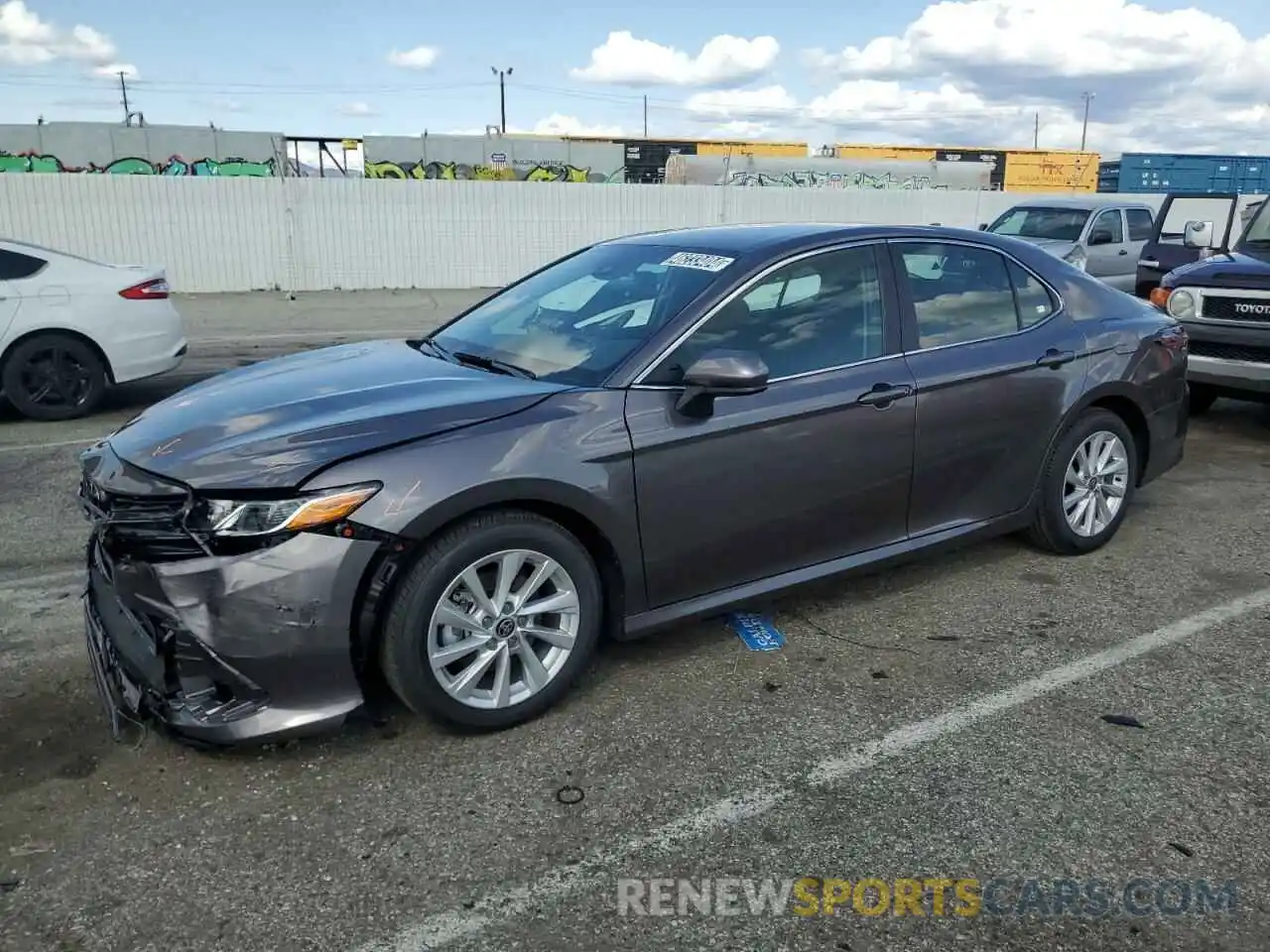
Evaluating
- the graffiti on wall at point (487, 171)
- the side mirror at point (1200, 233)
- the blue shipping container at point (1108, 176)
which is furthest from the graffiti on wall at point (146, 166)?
the blue shipping container at point (1108, 176)

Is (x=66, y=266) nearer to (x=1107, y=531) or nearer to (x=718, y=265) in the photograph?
(x=718, y=265)

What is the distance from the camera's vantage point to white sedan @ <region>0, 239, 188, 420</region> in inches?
325

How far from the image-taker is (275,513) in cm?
301

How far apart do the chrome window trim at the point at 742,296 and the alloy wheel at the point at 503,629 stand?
2.42ft

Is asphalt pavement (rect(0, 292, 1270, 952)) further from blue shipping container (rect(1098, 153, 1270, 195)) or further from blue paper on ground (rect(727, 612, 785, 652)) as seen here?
blue shipping container (rect(1098, 153, 1270, 195))

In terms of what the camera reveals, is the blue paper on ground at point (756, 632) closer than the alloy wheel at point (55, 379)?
Yes

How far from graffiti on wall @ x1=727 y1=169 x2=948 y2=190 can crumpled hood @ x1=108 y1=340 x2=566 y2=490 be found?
109 feet

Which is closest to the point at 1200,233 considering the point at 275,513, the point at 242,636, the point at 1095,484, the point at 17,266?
the point at 1095,484

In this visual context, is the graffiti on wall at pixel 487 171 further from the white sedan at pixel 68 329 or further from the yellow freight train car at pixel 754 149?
the white sedan at pixel 68 329

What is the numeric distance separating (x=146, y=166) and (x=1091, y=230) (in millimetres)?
27024

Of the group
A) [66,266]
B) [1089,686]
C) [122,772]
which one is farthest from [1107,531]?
[66,266]

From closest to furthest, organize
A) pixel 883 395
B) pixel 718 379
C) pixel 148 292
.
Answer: pixel 718 379, pixel 883 395, pixel 148 292

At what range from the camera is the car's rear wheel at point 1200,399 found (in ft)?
26.6

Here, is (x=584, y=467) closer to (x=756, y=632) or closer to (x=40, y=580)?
(x=756, y=632)
